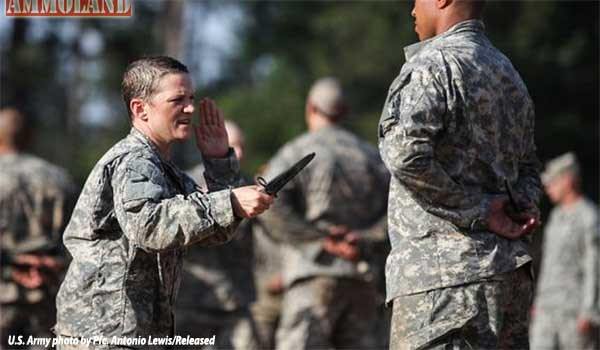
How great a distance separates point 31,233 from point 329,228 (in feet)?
8.08

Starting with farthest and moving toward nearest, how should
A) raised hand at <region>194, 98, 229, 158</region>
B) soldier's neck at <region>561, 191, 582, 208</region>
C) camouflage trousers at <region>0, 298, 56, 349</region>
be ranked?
1. soldier's neck at <region>561, 191, 582, 208</region>
2. camouflage trousers at <region>0, 298, 56, 349</region>
3. raised hand at <region>194, 98, 229, 158</region>

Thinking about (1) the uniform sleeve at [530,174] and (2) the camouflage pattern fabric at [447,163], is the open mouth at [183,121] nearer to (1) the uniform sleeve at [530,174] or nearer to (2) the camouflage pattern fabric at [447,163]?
(2) the camouflage pattern fabric at [447,163]

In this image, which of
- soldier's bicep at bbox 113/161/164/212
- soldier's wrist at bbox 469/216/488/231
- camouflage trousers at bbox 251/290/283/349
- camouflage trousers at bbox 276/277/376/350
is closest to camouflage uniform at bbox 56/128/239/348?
soldier's bicep at bbox 113/161/164/212

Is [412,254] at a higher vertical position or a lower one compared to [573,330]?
higher

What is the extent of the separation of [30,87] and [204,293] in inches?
828

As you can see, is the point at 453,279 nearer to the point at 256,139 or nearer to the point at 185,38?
the point at 256,139

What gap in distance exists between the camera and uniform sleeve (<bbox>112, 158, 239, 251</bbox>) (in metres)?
5.62

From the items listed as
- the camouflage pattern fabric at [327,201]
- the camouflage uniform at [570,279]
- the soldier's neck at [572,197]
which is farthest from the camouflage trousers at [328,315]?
the soldier's neck at [572,197]

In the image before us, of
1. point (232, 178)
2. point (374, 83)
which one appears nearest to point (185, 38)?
point (374, 83)

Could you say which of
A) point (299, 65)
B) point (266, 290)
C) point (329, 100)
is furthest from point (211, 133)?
point (299, 65)

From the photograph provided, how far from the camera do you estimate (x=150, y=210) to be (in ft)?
18.6

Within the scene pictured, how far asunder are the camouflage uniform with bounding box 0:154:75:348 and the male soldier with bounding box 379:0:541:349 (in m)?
5.60

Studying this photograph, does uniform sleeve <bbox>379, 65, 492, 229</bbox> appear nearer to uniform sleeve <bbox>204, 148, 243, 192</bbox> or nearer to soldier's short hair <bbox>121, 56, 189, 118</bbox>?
uniform sleeve <bbox>204, 148, 243, 192</bbox>

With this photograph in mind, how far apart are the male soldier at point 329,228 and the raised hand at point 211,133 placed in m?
4.33
